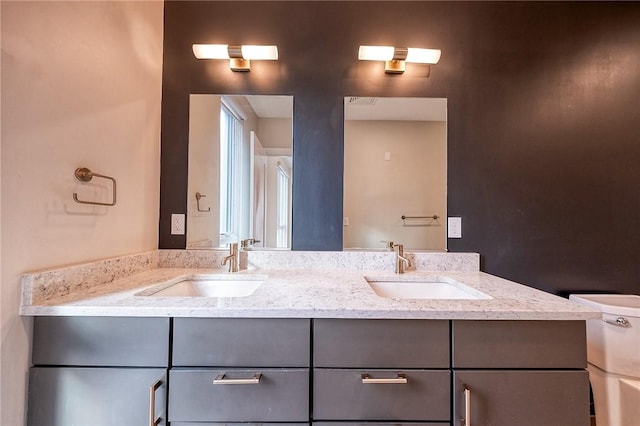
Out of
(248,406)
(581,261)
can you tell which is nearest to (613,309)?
(581,261)

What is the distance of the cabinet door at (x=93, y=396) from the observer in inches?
31.9

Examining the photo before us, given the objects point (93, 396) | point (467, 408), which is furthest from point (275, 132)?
point (467, 408)

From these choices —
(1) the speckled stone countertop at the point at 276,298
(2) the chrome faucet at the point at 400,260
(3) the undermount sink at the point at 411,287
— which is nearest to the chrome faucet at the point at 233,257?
(1) the speckled stone countertop at the point at 276,298

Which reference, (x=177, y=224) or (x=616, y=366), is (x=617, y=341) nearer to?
(x=616, y=366)

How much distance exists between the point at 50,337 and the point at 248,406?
63 cm

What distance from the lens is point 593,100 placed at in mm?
1519

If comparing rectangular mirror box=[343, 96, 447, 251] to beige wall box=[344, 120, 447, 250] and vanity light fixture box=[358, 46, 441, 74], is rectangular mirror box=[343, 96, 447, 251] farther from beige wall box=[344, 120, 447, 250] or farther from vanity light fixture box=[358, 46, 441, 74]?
vanity light fixture box=[358, 46, 441, 74]

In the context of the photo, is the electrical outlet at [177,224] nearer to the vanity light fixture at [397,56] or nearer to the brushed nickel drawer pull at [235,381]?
the brushed nickel drawer pull at [235,381]

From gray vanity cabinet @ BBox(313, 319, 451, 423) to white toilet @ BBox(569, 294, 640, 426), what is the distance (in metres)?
0.91

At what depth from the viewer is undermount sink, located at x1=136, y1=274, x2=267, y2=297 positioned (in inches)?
50.9

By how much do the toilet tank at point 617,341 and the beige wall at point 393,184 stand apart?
2.43 feet

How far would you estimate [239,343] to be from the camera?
2.74ft

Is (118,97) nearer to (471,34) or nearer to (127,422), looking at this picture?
(127,422)

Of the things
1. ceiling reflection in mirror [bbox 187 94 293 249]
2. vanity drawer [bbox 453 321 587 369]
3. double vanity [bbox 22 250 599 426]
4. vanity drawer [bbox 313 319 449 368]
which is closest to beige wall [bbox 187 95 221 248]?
ceiling reflection in mirror [bbox 187 94 293 249]
